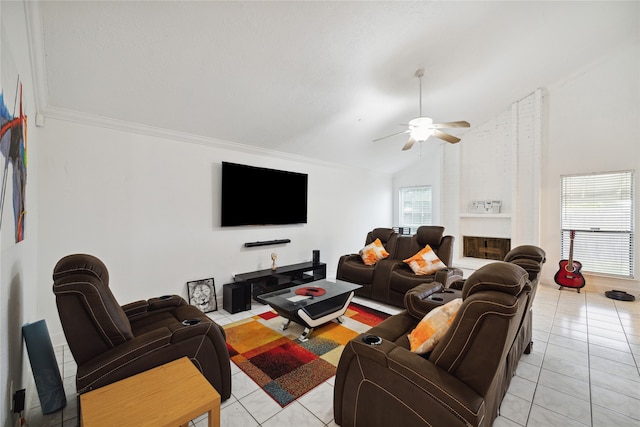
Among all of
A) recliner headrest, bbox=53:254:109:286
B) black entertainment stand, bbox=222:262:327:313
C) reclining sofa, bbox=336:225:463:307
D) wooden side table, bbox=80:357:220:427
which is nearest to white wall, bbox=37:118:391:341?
black entertainment stand, bbox=222:262:327:313

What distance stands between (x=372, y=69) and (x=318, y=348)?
330cm

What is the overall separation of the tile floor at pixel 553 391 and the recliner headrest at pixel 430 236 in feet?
5.32

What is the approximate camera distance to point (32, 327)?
193cm

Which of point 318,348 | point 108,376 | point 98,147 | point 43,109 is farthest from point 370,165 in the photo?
point 108,376

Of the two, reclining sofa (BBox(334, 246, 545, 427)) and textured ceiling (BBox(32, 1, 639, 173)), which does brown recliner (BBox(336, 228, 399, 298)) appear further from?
reclining sofa (BBox(334, 246, 545, 427))

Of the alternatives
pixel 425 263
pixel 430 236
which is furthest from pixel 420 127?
pixel 425 263

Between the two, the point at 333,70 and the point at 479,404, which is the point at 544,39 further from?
the point at 479,404

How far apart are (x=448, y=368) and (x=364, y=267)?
3.10 meters

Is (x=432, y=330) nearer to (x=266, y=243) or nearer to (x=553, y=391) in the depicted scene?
(x=553, y=391)

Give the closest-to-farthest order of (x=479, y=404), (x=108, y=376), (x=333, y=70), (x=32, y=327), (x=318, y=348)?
(x=479, y=404) → (x=108, y=376) → (x=32, y=327) → (x=318, y=348) → (x=333, y=70)

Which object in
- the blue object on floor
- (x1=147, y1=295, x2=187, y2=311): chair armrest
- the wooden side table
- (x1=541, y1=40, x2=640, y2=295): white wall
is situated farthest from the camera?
(x1=541, y1=40, x2=640, y2=295): white wall

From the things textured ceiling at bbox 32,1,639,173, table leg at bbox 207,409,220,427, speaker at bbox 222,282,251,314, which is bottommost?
speaker at bbox 222,282,251,314

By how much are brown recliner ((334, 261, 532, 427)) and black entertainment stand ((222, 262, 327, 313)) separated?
96.6 inches

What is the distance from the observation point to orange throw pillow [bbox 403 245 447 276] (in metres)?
4.05
